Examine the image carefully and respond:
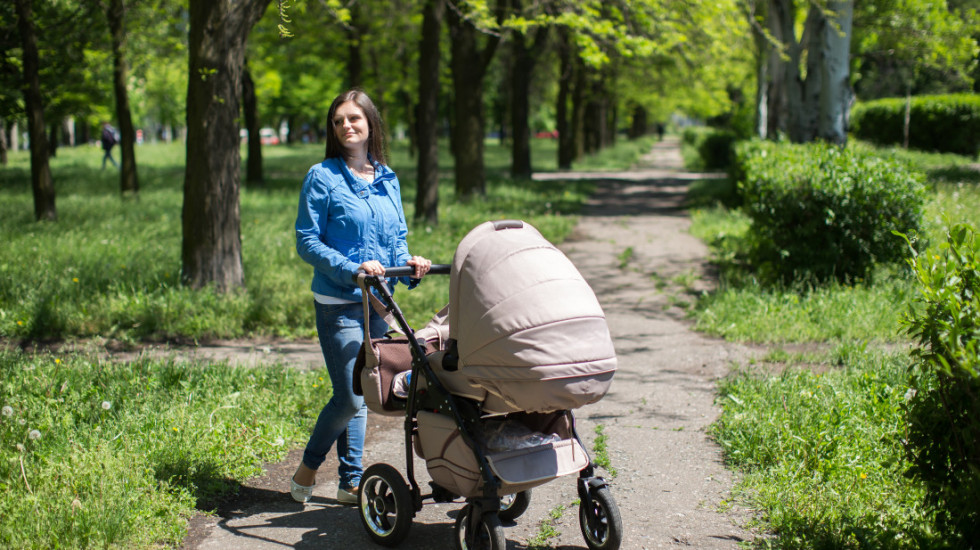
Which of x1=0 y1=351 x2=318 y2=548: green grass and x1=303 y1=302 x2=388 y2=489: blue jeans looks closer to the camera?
x1=0 y1=351 x2=318 y2=548: green grass

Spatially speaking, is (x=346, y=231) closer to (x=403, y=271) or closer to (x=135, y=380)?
(x=403, y=271)

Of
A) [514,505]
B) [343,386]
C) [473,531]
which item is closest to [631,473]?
[514,505]

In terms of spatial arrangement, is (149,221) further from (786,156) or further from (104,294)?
(786,156)

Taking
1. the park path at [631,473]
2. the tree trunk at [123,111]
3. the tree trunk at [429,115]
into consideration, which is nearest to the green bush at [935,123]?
the tree trunk at [429,115]

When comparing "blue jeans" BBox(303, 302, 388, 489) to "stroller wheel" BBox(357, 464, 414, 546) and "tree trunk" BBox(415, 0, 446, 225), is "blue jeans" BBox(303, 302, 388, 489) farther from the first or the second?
"tree trunk" BBox(415, 0, 446, 225)

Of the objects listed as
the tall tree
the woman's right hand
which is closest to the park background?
the woman's right hand

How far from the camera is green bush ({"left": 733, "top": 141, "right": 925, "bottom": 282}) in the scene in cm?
822

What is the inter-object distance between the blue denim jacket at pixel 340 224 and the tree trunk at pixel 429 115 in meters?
9.84

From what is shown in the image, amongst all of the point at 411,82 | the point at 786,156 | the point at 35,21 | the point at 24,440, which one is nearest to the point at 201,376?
the point at 24,440

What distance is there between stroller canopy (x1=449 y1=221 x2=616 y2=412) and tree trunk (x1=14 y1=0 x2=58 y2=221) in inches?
447

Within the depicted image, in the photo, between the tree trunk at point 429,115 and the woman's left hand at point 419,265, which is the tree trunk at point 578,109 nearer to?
the tree trunk at point 429,115

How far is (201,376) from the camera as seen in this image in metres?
5.51

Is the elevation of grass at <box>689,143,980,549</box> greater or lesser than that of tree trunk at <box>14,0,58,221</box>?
lesser

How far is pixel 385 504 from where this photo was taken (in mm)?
3762
